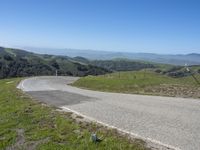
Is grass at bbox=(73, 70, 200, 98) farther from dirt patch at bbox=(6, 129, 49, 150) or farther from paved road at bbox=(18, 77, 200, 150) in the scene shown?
dirt patch at bbox=(6, 129, 49, 150)

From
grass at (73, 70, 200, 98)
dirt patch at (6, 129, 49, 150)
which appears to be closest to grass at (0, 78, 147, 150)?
dirt patch at (6, 129, 49, 150)

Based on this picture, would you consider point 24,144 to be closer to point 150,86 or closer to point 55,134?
point 55,134

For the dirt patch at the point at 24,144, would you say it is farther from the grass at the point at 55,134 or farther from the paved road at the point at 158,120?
the paved road at the point at 158,120

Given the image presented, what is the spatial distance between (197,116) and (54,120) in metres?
5.63

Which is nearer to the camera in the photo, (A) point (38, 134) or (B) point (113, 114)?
(A) point (38, 134)

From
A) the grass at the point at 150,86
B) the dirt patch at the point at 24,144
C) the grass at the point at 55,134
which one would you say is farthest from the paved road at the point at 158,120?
the grass at the point at 150,86

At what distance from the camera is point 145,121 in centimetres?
1055

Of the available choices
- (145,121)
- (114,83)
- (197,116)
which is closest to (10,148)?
(145,121)

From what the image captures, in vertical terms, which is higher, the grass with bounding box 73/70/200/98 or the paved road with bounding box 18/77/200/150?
the paved road with bounding box 18/77/200/150

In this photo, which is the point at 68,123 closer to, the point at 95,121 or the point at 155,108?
the point at 95,121

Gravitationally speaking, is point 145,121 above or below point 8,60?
above

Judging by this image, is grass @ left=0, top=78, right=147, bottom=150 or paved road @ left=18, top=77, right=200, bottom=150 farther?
paved road @ left=18, top=77, right=200, bottom=150

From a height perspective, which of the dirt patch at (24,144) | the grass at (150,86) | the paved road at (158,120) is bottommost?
the grass at (150,86)

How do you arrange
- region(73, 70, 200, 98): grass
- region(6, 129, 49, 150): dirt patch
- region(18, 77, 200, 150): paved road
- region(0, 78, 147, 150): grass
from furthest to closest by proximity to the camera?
region(73, 70, 200, 98): grass, region(6, 129, 49, 150): dirt patch, region(18, 77, 200, 150): paved road, region(0, 78, 147, 150): grass
